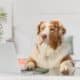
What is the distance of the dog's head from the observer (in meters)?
1.01

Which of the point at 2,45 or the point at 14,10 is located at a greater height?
the point at 14,10

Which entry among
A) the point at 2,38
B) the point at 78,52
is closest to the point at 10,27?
the point at 2,38

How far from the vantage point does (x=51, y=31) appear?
101cm

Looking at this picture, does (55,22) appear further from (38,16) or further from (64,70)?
(64,70)

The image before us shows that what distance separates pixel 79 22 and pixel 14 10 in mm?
266

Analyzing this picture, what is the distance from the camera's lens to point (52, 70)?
3.29 ft

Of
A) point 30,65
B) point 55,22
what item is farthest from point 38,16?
point 30,65

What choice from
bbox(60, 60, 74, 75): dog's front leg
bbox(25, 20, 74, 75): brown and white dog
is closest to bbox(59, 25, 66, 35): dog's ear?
bbox(25, 20, 74, 75): brown and white dog

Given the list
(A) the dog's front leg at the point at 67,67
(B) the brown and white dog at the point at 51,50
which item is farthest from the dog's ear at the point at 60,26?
(A) the dog's front leg at the point at 67,67

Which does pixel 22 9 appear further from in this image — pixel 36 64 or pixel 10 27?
pixel 36 64

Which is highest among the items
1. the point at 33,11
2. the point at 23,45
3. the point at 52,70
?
the point at 33,11

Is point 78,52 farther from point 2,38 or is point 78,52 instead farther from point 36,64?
point 2,38

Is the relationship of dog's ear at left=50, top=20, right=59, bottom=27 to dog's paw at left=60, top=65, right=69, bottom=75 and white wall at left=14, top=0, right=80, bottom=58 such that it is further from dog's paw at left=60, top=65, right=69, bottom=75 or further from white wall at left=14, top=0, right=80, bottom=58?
dog's paw at left=60, top=65, right=69, bottom=75

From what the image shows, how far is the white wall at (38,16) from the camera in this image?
Answer: 39.6 inches
